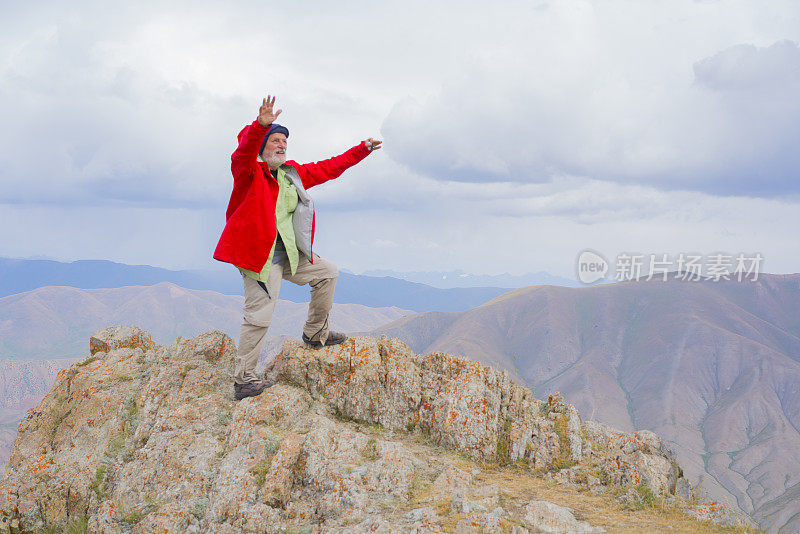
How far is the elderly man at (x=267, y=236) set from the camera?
10.4m

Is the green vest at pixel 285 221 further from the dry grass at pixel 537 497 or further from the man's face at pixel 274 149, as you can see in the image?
the dry grass at pixel 537 497

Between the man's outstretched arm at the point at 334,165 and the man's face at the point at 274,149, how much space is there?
1033 mm

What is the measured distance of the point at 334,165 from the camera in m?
12.1

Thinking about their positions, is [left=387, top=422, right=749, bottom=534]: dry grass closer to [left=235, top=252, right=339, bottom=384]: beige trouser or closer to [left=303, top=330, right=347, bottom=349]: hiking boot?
[left=303, top=330, right=347, bottom=349]: hiking boot

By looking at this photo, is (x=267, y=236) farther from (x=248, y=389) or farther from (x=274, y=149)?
(x=248, y=389)

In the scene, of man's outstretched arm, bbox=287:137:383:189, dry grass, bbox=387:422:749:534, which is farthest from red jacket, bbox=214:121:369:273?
dry grass, bbox=387:422:749:534

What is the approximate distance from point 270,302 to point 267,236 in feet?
4.95

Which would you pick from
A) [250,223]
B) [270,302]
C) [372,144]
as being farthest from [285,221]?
[372,144]

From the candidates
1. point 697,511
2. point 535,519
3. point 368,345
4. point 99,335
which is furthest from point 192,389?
point 697,511

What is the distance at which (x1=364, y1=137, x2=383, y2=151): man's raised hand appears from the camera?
1216 cm

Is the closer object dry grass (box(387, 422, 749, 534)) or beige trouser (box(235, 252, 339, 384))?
dry grass (box(387, 422, 749, 534))

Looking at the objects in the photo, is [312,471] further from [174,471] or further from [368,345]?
[368,345]

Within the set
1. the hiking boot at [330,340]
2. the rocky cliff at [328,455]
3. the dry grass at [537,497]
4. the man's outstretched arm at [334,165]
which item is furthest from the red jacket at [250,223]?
the dry grass at [537,497]

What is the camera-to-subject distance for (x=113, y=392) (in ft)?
40.2
